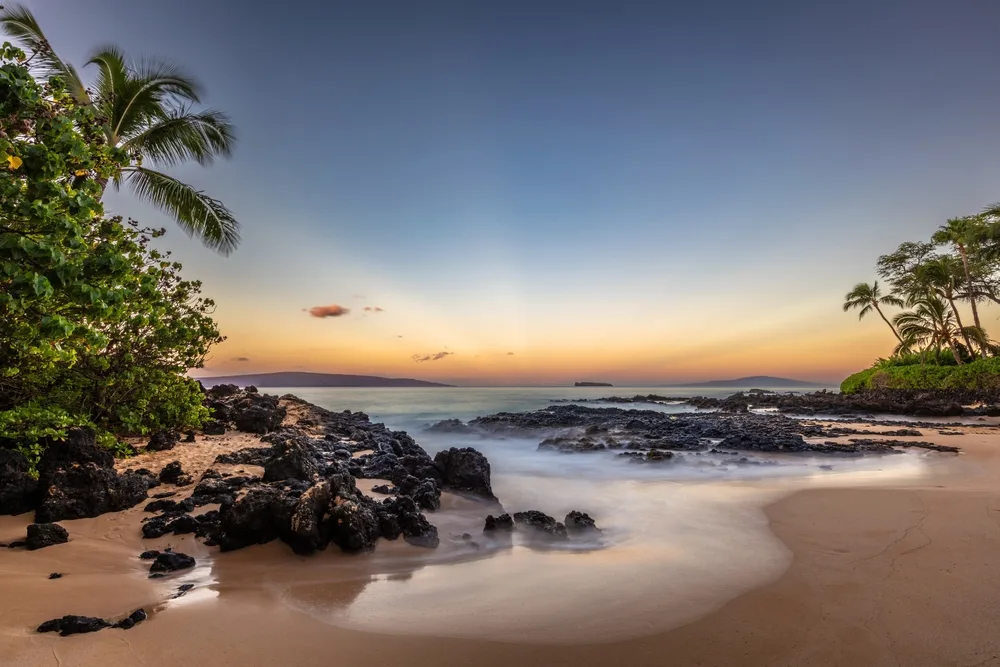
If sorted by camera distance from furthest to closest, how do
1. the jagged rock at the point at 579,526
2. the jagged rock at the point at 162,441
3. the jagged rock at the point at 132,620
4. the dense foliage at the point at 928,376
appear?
the dense foliage at the point at 928,376
the jagged rock at the point at 162,441
the jagged rock at the point at 579,526
the jagged rock at the point at 132,620

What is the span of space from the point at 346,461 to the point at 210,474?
2988 millimetres

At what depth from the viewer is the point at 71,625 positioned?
3.14m

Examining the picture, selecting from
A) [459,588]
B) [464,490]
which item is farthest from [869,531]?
[464,490]

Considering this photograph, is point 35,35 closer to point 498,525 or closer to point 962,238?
point 498,525

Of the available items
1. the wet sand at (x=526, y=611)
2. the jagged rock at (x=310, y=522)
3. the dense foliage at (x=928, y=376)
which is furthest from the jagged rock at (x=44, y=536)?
the dense foliage at (x=928, y=376)

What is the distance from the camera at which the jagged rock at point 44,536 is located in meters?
4.64

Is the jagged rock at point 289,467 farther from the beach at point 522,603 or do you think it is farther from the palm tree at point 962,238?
the palm tree at point 962,238

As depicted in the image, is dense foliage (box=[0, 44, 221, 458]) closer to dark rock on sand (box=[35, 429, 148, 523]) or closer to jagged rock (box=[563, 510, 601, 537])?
dark rock on sand (box=[35, 429, 148, 523])

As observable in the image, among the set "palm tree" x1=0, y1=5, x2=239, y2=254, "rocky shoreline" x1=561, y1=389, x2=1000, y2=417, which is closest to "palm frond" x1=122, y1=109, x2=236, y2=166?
"palm tree" x1=0, y1=5, x2=239, y2=254

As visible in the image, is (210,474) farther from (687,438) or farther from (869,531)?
(687,438)

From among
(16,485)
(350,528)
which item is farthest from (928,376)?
(16,485)

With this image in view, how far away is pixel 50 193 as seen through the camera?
3.27m

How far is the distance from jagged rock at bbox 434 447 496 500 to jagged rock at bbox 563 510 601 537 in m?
1.91

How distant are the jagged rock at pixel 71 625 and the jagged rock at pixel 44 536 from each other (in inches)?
82.9
